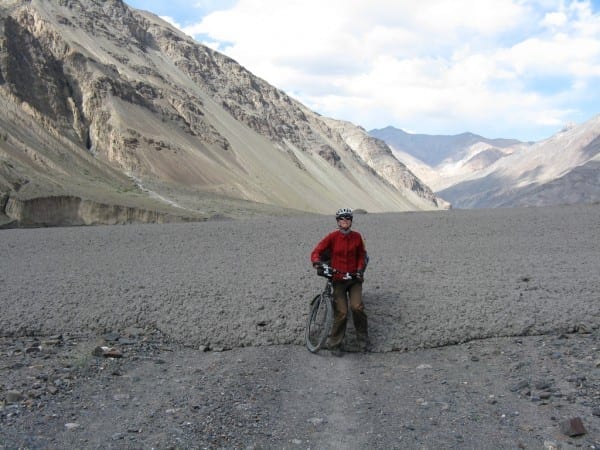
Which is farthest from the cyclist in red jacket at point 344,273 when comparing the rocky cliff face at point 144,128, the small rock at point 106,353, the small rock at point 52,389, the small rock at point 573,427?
the rocky cliff face at point 144,128

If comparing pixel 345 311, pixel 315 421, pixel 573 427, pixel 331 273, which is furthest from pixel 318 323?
pixel 573 427

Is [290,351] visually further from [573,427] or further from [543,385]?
[573,427]

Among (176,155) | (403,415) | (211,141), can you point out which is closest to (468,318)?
(403,415)

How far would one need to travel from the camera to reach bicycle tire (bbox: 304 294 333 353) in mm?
6273

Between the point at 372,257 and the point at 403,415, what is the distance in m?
5.05

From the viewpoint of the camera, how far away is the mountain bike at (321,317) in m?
6.29

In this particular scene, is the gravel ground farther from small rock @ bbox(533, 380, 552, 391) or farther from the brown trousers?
the brown trousers

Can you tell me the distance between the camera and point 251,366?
18.8ft

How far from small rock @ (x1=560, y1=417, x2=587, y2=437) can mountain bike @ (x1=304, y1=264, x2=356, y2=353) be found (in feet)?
8.62

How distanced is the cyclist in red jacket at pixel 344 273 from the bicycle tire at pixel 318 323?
3.2 inches

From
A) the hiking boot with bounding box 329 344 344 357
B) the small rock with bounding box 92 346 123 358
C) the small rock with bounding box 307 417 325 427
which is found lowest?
the small rock with bounding box 92 346 123 358

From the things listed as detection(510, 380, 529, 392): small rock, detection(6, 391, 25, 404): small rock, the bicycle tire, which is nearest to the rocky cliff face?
the bicycle tire

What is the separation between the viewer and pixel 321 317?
6.58m

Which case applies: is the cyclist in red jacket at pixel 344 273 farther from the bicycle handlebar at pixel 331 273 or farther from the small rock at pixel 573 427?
the small rock at pixel 573 427
